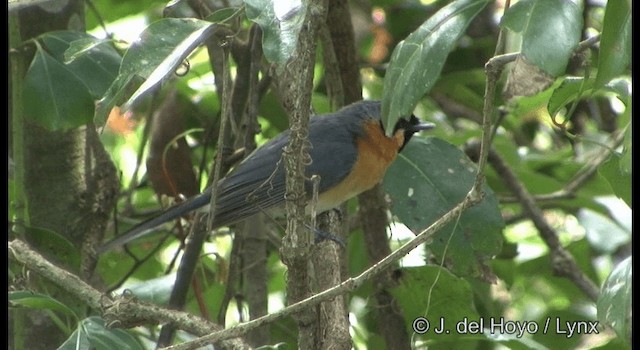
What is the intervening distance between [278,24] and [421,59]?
1.47 feet

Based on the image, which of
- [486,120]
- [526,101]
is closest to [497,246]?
[526,101]

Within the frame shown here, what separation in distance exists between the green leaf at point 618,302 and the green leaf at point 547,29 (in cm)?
39

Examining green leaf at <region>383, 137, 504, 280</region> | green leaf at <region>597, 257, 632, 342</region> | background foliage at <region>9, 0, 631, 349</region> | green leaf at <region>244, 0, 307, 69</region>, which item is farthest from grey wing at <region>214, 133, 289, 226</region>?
green leaf at <region>597, 257, 632, 342</region>

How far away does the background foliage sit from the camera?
190cm

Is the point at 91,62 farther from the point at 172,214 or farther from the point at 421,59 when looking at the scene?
the point at 421,59

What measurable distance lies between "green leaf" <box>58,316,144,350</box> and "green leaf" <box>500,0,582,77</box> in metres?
1.17

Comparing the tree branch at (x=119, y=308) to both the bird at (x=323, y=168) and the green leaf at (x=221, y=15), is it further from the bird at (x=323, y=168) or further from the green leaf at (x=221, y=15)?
the bird at (x=323, y=168)

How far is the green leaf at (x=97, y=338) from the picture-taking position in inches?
89.6

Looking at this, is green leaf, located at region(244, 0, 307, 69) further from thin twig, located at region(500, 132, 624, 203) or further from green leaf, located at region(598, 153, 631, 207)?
thin twig, located at region(500, 132, 624, 203)

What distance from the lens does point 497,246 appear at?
2789 millimetres

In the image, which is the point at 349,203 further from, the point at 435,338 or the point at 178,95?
the point at 435,338

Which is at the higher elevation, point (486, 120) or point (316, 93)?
point (316, 93)

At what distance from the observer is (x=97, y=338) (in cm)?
229

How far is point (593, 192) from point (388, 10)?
1.23m
